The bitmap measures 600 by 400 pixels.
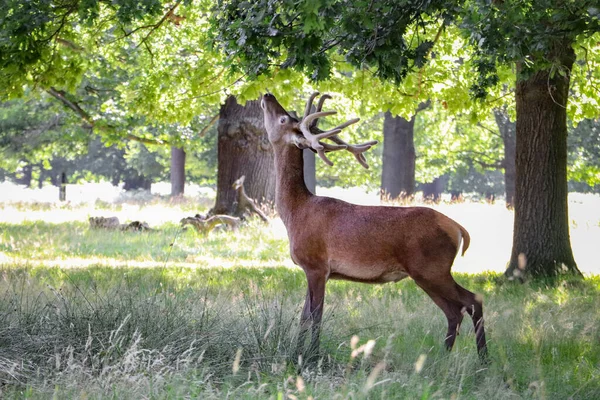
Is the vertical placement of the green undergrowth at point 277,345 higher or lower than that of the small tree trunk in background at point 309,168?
lower

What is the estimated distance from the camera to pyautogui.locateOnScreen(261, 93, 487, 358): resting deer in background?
22.2 feet

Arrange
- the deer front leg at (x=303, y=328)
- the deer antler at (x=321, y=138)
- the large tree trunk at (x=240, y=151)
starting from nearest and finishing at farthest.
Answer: the deer front leg at (x=303, y=328), the deer antler at (x=321, y=138), the large tree trunk at (x=240, y=151)

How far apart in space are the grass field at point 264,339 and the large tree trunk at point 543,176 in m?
0.69

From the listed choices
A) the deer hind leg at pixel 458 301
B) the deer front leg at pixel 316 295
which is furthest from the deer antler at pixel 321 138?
the deer hind leg at pixel 458 301

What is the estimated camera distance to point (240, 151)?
64.7 ft

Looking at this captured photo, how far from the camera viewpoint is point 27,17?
988cm

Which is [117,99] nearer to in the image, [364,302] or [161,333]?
[364,302]

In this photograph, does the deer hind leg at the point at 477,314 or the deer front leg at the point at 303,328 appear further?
the deer hind leg at the point at 477,314

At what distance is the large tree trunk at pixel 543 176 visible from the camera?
40.0ft

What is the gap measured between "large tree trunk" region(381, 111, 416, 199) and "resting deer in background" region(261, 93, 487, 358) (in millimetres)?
21698

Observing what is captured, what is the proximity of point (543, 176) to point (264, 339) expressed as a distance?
7081mm

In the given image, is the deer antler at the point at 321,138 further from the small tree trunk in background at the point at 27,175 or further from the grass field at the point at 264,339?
the small tree trunk in background at the point at 27,175

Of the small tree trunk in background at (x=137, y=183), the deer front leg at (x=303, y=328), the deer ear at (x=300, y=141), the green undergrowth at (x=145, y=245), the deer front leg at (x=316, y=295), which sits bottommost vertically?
the green undergrowth at (x=145, y=245)

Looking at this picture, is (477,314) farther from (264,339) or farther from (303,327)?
(264,339)
